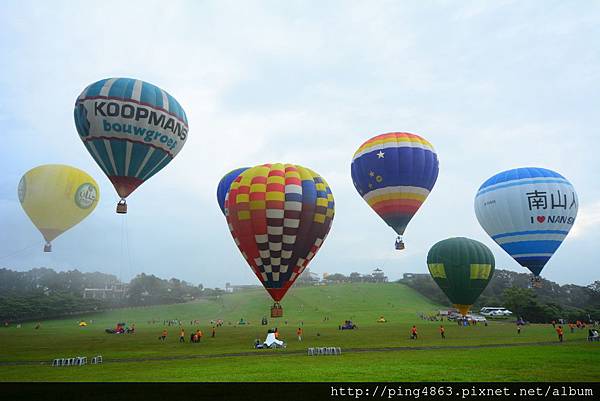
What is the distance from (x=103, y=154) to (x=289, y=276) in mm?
17063

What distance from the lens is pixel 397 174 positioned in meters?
36.3

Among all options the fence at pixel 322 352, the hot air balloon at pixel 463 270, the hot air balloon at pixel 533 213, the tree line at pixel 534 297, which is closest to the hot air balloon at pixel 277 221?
the fence at pixel 322 352

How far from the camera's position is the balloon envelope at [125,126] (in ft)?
105

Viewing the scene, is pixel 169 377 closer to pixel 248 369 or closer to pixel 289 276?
pixel 248 369

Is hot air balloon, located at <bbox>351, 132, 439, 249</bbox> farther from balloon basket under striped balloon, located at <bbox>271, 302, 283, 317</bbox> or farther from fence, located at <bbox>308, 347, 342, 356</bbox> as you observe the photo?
fence, located at <bbox>308, 347, 342, 356</bbox>

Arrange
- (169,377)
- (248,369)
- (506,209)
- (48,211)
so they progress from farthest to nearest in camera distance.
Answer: (48,211) → (506,209) → (248,369) → (169,377)

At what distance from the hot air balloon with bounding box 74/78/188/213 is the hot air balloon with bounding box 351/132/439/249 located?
17055mm

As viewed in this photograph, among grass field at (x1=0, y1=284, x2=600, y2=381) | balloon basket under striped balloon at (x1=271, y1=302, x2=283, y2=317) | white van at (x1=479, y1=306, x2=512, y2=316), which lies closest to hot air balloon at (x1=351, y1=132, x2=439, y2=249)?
grass field at (x1=0, y1=284, x2=600, y2=381)

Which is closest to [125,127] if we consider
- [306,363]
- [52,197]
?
[306,363]

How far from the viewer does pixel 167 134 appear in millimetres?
34375

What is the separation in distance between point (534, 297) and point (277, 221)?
59.1m

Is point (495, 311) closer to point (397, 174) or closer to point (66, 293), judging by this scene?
point (397, 174)

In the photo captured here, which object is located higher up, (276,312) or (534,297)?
(276,312)
